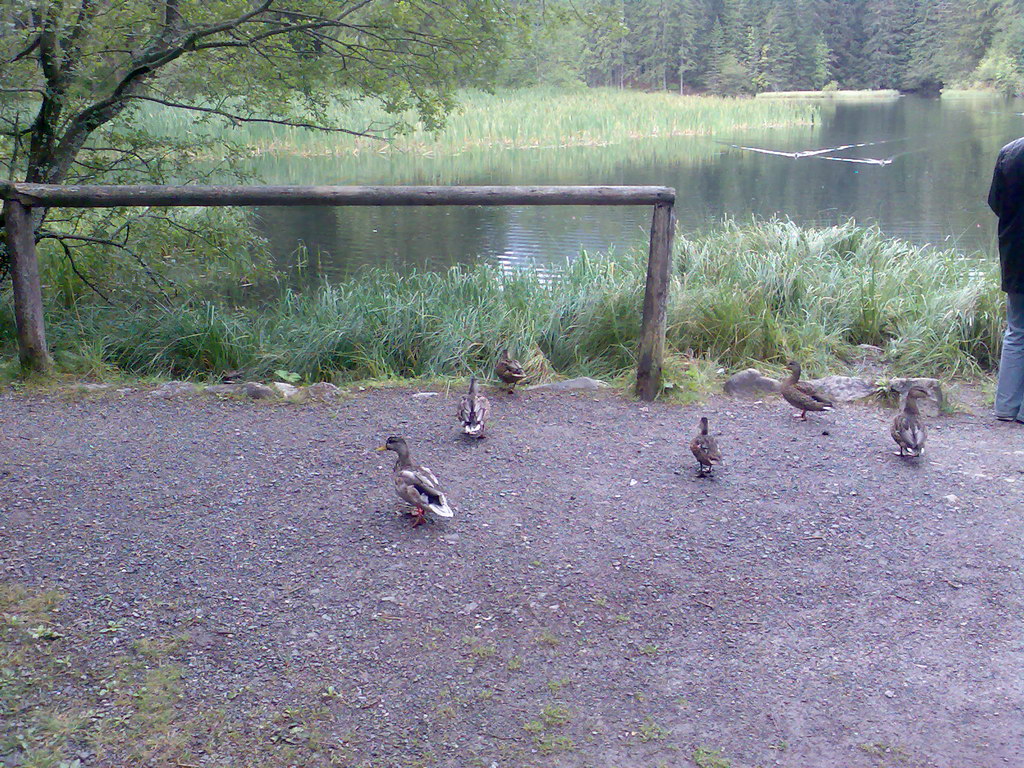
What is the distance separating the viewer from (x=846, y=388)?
6.69 metres

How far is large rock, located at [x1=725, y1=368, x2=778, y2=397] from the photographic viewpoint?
675 centimetres

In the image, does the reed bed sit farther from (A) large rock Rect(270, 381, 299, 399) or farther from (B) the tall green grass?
(A) large rock Rect(270, 381, 299, 399)

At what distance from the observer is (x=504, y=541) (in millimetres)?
4387

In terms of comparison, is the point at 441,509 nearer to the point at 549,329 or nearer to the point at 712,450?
the point at 712,450

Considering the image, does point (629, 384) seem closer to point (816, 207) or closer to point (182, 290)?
point (182, 290)

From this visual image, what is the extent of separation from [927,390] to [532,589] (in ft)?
12.7

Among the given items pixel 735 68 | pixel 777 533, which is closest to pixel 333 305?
pixel 777 533

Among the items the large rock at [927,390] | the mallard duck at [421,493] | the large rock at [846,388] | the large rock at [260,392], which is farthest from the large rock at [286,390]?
the large rock at [927,390]

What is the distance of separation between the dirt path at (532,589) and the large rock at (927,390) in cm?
29

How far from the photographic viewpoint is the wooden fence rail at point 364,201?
6.20 metres

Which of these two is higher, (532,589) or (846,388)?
(846,388)

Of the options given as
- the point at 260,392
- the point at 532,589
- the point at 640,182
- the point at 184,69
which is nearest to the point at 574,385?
the point at 260,392

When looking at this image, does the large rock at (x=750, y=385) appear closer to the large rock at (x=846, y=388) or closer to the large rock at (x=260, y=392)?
the large rock at (x=846, y=388)

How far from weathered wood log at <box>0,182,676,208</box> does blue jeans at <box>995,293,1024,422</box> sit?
237 cm
